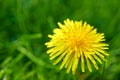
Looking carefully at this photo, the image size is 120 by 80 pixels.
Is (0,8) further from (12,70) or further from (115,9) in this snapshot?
(115,9)

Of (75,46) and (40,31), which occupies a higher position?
(40,31)

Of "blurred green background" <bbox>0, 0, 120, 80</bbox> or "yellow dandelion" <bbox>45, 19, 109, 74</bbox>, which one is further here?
"blurred green background" <bbox>0, 0, 120, 80</bbox>

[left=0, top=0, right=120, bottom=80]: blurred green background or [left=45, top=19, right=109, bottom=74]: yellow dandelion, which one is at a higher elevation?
[left=0, top=0, right=120, bottom=80]: blurred green background

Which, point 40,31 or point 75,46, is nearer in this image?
point 75,46

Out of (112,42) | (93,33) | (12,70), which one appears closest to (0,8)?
(12,70)
